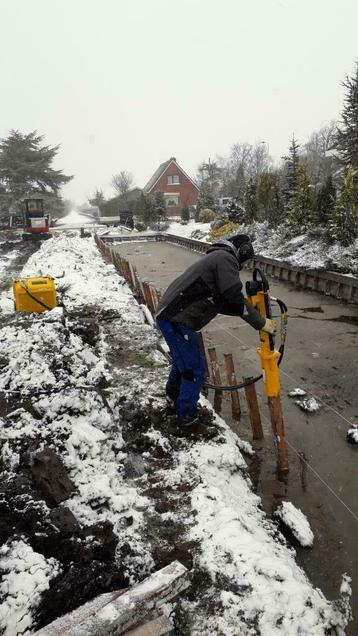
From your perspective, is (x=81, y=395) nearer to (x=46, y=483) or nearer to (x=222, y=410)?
(x=46, y=483)

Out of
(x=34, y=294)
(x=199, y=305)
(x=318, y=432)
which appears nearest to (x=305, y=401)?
(x=318, y=432)

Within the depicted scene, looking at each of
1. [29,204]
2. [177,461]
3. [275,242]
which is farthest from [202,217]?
[177,461]

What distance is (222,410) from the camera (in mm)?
5336

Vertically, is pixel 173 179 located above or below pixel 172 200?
above

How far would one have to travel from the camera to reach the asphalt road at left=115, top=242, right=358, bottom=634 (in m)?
3.16

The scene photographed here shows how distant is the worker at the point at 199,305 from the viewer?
341cm

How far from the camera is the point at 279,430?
3.85 m

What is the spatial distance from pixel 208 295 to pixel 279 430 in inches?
60.0

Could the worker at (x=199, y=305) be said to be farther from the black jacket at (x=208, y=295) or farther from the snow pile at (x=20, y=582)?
the snow pile at (x=20, y=582)

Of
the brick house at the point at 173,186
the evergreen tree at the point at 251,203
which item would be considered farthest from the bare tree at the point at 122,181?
the evergreen tree at the point at 251,203

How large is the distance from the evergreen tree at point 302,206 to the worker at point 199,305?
12.5 meters

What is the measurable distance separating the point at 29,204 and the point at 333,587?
2437 centimetres

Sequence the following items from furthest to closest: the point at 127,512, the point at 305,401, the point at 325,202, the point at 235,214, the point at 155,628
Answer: the point at 235,214 < the point at 325,202 < the point at 305,401 < the point at 127,512 < the point at 155,628

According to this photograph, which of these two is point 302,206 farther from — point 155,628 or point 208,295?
point 155,628
